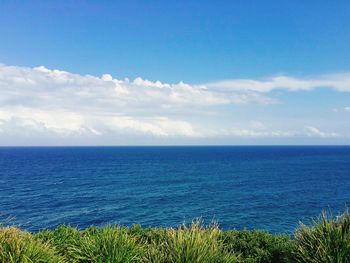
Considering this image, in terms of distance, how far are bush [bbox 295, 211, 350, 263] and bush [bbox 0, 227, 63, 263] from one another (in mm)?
7079

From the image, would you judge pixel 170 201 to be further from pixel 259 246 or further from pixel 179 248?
pixel 179 248

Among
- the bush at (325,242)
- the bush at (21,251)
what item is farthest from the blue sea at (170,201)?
the bush at (21,251)

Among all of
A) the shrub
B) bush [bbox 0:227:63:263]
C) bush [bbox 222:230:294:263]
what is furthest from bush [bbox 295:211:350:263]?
bush [bbox 0:227:63:263]

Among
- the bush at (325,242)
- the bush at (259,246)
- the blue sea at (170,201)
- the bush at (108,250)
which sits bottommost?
the blue sea at (170,201)

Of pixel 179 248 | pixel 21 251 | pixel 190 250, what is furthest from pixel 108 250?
pixel 190 250

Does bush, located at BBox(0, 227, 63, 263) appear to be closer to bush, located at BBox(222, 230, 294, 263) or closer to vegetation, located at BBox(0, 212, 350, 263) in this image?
vegetation, located at BBox(0, 212, 350, 263)

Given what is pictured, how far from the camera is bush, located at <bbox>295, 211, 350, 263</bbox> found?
8.38 meters

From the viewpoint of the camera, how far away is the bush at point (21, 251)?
333 inches

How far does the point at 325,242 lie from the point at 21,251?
835 cm

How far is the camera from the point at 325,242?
28.8 feet

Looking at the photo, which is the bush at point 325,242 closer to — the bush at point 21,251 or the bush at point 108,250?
the bush at point 108,250

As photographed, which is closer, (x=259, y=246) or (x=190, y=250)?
(x=190, y=250)

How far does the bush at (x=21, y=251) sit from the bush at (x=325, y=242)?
7.08 metres

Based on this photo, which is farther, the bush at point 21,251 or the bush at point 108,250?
the bush at point 108,250
